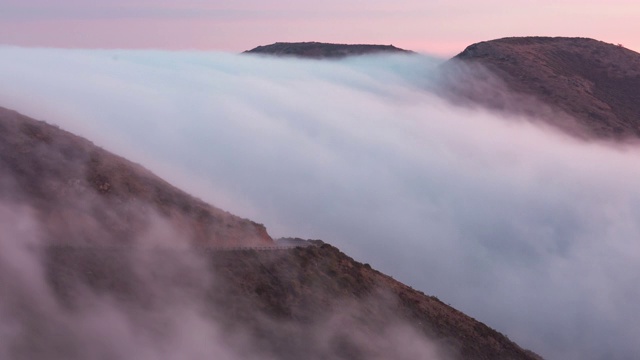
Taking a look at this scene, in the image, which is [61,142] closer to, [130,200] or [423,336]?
[130,200]

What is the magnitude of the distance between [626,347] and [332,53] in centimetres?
7430

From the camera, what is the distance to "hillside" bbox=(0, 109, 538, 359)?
23141 mm

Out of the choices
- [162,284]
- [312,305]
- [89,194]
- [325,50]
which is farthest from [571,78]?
[162,284]

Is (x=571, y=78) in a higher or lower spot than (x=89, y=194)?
higher

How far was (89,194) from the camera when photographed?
1190 inches

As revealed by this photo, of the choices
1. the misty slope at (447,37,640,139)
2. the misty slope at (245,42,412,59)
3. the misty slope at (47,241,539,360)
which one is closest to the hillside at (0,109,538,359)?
the misty slope at (47,241,539,360)

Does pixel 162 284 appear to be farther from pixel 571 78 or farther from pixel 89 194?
pixel 571 78

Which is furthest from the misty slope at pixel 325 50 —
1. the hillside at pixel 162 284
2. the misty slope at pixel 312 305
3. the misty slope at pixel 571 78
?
the misty slope at pixel 312 305

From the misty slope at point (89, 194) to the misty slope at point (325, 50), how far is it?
87470mm

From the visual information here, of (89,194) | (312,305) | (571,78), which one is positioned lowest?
(312,305)

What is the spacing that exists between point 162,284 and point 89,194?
20.7ft

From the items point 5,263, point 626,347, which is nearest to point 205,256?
point 5,263

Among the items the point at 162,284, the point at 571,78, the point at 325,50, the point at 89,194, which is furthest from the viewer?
the point at 325,50

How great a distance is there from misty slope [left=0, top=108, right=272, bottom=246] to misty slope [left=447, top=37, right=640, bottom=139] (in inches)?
2567
